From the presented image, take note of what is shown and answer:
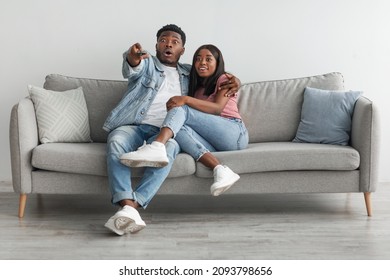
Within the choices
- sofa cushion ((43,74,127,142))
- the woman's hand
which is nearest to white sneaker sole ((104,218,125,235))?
the woman's hand

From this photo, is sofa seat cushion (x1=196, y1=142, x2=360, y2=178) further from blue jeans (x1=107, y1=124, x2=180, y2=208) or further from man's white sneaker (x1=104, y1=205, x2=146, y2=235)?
man's white sneaker (x1=104, y1=205, x2=146, y2=235)

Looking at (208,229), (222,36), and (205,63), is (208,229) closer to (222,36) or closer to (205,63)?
(205,63)

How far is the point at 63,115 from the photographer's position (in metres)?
3.92

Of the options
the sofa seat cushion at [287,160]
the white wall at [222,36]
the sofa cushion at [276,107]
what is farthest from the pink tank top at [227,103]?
the white wall at [222,36]

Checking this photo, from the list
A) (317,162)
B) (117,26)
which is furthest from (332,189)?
(117,26)

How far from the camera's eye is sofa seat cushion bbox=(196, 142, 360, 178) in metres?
3.56

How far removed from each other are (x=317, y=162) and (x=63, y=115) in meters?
1.51

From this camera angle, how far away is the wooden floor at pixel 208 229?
3.02m

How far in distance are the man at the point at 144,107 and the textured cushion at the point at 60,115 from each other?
0.20m

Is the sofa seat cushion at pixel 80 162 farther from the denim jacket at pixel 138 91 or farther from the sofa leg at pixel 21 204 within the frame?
the denim jacket at pixel 138 91

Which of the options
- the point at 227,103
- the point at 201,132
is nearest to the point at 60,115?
the point at 201,132

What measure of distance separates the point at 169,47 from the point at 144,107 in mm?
406

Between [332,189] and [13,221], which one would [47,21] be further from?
[332,189]

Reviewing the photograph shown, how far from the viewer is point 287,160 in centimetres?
358
